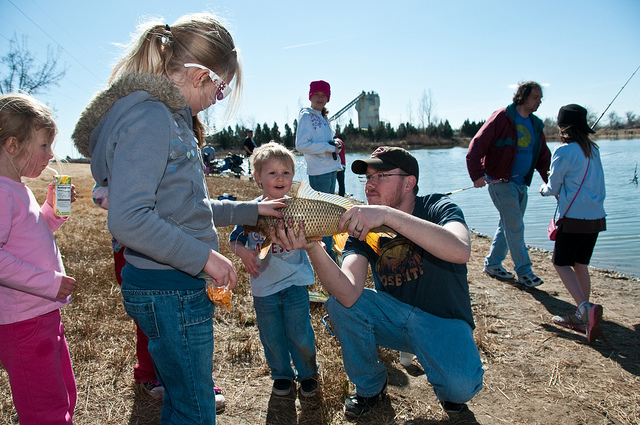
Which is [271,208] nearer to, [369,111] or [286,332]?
[286,332]

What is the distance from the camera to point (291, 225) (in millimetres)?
2480

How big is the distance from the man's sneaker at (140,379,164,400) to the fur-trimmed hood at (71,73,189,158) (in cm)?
199

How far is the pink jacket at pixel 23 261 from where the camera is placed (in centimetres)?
211

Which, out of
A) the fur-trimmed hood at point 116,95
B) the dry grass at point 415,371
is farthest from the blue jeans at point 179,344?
the dry grass at point 415,371

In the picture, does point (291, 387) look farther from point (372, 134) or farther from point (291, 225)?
point (372, 134)

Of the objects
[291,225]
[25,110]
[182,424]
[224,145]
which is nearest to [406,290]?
[291,225]

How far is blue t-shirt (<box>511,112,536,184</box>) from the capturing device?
232 inches

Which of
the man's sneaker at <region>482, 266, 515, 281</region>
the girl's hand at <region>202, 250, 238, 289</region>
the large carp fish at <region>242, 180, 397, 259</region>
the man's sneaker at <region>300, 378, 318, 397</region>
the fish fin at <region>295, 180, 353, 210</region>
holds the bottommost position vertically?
the man's sneaker at <region>482, 266, 515, 281</region>

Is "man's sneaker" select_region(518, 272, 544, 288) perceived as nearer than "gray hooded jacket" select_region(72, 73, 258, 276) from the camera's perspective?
No

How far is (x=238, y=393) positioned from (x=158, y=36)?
257 centimetres

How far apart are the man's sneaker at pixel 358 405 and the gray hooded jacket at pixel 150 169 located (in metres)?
1.65

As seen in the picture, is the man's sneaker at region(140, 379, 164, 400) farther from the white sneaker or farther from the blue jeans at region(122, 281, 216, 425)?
the white sneaker

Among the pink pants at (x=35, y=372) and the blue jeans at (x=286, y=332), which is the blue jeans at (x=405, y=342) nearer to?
the blue jeans at (x=286, y=332)

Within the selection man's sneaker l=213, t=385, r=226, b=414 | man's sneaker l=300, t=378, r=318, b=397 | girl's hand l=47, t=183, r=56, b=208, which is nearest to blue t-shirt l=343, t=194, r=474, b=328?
man's sneaker l=300, t=378, r=318, b=397
